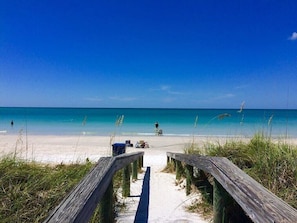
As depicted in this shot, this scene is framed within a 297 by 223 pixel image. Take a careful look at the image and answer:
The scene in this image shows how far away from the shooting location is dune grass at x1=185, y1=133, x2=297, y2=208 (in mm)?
2880

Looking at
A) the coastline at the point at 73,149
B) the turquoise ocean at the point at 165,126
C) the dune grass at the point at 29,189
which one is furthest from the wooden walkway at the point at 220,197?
the turquoise ocean at the point at 165,126

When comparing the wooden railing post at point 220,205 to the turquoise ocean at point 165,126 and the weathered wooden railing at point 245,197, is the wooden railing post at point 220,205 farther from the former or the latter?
the turquoise ocean at point 165,126

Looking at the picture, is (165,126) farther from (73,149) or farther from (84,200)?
(84,200)

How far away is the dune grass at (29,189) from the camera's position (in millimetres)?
2227

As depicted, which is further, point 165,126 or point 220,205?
point 165,126

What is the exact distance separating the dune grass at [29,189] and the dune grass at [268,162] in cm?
205

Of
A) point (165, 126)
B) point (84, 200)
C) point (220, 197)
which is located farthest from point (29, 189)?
point (165, 126)

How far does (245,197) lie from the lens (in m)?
1.80

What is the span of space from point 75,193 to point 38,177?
1.08 m

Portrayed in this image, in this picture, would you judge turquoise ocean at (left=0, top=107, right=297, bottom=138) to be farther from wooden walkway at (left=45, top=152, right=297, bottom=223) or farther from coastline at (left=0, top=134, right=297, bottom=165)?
wooden walkway at (left=45, top=152, right=297, bottom=223)

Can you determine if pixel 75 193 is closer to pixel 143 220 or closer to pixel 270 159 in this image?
pixel 143 220

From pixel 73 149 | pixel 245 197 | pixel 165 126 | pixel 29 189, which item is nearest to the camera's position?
pixel 245 197

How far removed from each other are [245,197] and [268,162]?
1.57 m

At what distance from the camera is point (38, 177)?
2.62m
